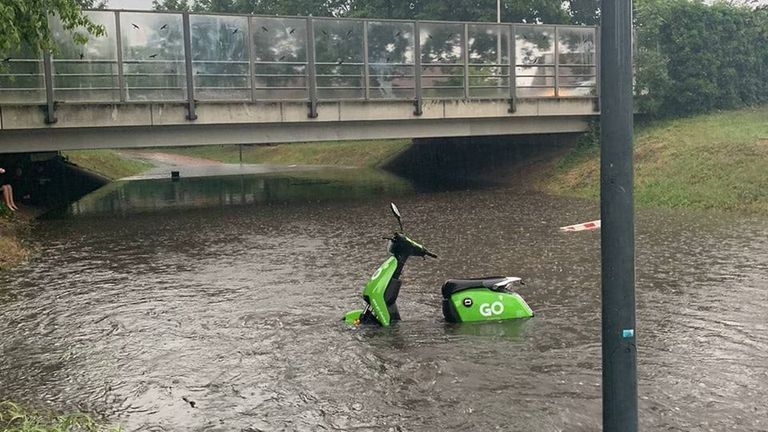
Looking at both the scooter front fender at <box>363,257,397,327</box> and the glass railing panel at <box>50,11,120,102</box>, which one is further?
the glass railing panel at <box>50,11,120,102</box>

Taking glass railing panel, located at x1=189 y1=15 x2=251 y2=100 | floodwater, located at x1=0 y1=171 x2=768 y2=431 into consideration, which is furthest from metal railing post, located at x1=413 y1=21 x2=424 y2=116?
floodwater, located at x1=0 y1=171 x2=768 y2=431

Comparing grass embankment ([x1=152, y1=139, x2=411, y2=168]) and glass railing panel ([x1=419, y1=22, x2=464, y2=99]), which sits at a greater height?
glass railing panel ([x1=419, y1=22, x2=464, y2=99])

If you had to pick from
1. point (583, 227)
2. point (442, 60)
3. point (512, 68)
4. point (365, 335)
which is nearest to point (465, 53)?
point (442, 60)

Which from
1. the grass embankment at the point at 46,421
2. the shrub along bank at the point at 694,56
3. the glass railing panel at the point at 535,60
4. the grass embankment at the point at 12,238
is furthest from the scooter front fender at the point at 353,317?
the shrub along bank at the point at 694,56

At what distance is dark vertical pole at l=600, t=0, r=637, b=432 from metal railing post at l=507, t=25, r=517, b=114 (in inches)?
915

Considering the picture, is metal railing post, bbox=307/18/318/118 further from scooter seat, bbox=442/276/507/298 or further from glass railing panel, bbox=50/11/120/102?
scooter seat, bbox=442/276/507/298

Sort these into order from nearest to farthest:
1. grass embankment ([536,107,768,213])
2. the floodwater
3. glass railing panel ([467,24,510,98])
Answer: the floodwater
grass embankment ([536,107,768,213])
glass railing panel ([467,24,510,98])

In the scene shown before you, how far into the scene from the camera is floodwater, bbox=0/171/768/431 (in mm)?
6168

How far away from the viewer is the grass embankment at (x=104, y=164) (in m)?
39.4

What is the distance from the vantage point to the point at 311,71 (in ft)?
76.7

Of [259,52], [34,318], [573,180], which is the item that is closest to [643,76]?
[573,180]

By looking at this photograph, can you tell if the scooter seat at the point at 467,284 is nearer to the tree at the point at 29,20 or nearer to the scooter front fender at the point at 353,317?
→ the scooter front fender at the point at 353,317

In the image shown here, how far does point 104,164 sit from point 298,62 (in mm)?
22903

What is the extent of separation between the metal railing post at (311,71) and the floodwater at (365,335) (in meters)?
6.68
